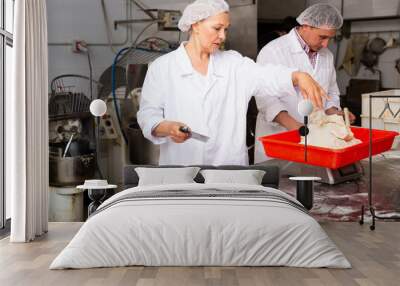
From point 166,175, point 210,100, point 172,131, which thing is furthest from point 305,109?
point 166,175

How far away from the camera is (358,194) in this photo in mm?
6152

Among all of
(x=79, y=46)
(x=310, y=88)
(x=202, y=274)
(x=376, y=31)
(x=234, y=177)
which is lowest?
(x=202, y=274)

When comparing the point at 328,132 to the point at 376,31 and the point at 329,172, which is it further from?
the point at 376,31

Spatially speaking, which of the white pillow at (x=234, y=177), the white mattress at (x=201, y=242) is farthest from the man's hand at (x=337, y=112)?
the white mattress at (x=201, y=242)

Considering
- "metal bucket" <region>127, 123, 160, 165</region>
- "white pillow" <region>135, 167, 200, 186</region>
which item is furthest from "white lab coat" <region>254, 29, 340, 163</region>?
"metal bucket" <region>127, 123, 160, 165</region>

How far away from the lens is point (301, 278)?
407cm

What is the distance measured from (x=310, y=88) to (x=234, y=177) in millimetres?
1070

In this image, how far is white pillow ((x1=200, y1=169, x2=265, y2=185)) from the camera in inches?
229

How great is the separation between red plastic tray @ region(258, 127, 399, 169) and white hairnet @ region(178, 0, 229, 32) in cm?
119

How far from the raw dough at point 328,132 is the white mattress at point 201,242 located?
5.36 ft

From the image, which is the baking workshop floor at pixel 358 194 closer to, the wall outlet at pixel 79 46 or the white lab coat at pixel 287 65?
the white lab coat at pixel 287 65

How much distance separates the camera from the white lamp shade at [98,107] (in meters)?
6.17

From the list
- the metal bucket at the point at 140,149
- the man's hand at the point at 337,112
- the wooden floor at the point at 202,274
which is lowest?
the wooden floor at the point at 202,274

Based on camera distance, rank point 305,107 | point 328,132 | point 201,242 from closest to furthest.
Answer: point 201,242 → point 328,132 → point 305,107
